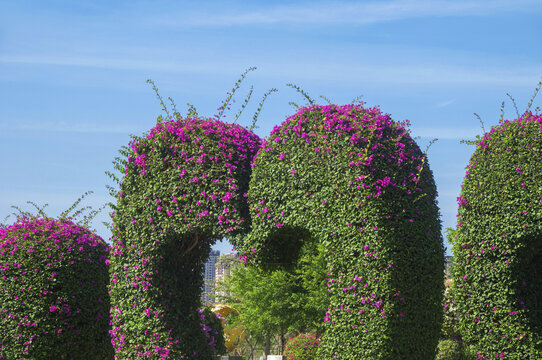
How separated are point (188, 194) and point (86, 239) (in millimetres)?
4861

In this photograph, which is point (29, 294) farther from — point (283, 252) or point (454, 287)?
point (454, 287)

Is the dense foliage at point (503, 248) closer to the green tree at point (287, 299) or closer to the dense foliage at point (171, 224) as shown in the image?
the dense foliage at point (171, 224)

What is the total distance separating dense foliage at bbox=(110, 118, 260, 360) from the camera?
11.3 meters

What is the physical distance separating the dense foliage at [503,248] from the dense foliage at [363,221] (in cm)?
78

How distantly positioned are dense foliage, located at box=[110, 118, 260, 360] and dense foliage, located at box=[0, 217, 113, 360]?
2539 millimetres

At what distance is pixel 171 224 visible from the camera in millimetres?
11406

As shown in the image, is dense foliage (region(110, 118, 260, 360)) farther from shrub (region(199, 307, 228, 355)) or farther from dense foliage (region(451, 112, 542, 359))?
shrub (region(199, 307, 228, 355))

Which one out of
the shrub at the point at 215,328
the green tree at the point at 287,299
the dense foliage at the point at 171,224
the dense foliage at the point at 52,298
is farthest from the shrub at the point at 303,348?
the dense foliage at the point at 171,224

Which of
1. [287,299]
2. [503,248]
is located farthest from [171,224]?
[287,299]

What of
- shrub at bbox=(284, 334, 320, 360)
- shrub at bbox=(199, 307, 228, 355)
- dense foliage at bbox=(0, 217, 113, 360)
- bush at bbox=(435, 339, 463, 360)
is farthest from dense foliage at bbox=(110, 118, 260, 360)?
bush at bbox=(435, 339, 463, 360)

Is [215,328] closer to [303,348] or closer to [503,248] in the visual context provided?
[303,348]

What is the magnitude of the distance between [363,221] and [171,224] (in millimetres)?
3814

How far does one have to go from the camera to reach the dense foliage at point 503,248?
10109 millimetres

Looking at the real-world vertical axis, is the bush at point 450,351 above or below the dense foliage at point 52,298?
below
